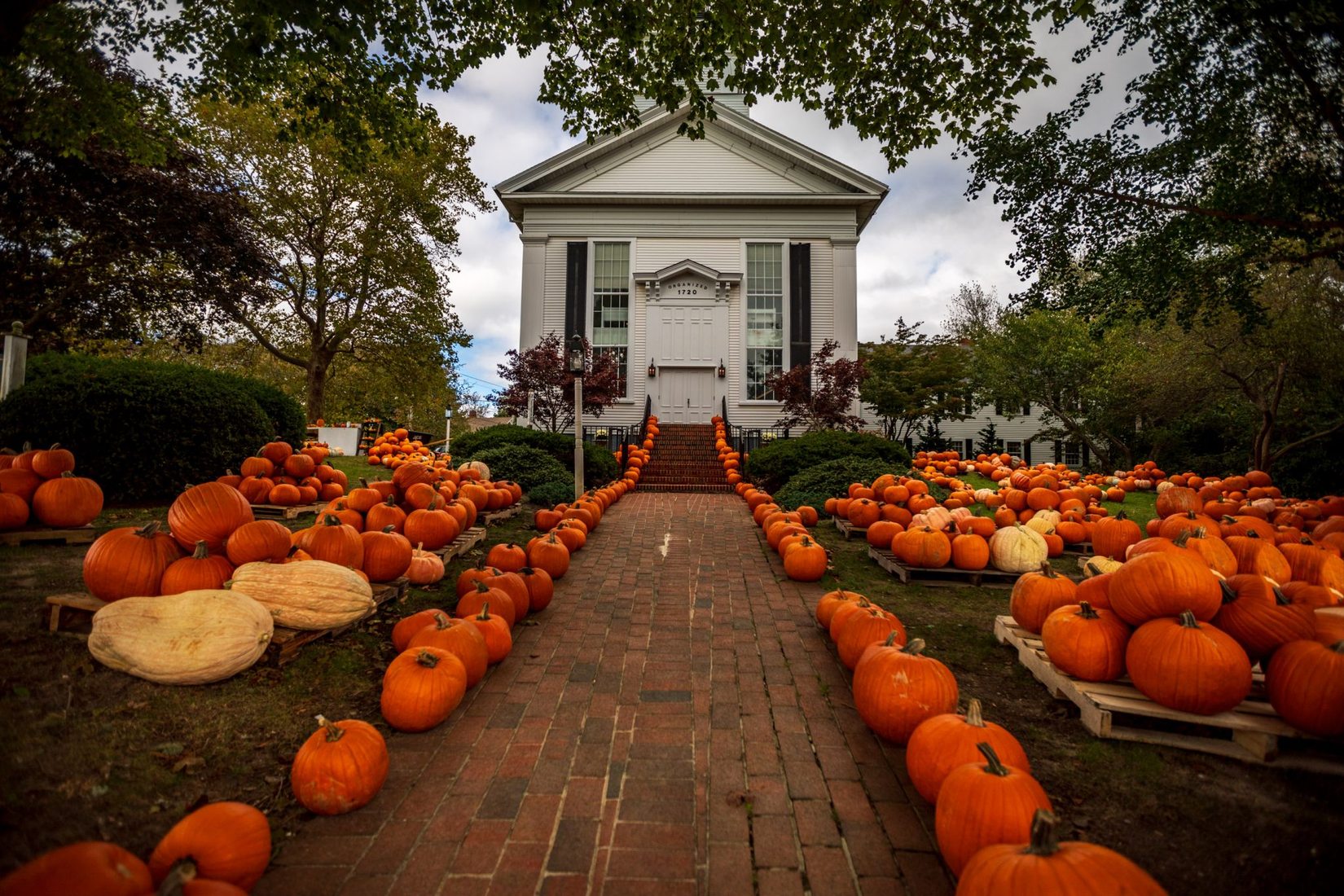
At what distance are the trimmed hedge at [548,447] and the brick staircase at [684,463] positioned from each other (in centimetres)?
96

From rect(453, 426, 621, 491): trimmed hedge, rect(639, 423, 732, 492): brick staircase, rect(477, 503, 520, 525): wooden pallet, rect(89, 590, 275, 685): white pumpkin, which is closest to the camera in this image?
rect(89, 590, 275, 685): white pumpkin

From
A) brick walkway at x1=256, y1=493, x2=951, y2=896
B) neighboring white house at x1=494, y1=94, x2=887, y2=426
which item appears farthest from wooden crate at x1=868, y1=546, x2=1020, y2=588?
neighboring white house at x1=494, y1=94, x2=887, y2=426

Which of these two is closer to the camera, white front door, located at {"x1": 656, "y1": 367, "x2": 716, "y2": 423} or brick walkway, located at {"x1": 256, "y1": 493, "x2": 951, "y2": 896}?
brick walkway, located at {"x1": 256, "y1": 493, "x2": 951, "y2": 896}

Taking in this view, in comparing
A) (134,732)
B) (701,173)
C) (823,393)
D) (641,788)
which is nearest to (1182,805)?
(641,788)

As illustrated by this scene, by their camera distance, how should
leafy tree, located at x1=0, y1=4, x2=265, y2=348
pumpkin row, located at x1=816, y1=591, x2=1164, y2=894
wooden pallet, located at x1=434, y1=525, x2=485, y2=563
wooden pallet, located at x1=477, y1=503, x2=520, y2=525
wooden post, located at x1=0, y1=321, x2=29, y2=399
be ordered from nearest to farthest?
pumpkin row, located at x1=816, y1=591, x2=1164, y2=894
wooden pallet, located at x1=434, y1=525, x2=485, y2=563
wooden post, located at x1=0, y1=321, x2=29, y2=399
wooden pallet, located at x1=477, y1=503, x2=520, y2=525
leafy tree, located at x1=0, y1=4, x2=265, y2=348

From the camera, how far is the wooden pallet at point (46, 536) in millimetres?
4266

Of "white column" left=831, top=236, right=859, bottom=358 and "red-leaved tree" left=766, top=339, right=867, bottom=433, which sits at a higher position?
"white column" left=831, top=236, right=859, bottom=358

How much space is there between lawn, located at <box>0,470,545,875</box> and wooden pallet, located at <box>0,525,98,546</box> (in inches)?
48.1

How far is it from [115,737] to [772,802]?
8.15ft

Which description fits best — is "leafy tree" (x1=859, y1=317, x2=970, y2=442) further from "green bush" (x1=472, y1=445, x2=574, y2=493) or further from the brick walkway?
the brick walkway

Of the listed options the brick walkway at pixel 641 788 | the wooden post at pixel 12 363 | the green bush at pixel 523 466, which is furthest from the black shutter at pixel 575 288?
the brick walkway at pixel 641 788

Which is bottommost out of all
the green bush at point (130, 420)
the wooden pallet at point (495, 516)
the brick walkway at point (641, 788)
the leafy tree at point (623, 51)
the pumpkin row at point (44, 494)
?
the brick walkway at point (641, 788)

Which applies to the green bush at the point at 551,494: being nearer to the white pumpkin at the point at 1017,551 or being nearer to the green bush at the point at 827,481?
the green bush at the point at 827,481

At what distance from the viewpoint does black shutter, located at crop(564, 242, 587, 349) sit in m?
17.4
